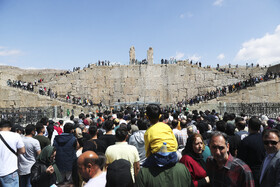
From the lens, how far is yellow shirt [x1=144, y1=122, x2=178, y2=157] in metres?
2.60

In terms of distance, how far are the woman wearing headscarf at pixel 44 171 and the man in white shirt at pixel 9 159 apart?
Answer: 1059 millimetres

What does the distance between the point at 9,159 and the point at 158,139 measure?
11.2 feet

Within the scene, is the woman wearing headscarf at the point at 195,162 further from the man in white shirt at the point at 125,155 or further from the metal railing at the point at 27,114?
the metal railing at the point at 27,114

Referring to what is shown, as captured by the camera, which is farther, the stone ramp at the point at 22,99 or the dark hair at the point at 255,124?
the stone ramp at the point at 22,99

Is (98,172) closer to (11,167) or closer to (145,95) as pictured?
(11,167)

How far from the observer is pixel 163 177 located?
2482mm

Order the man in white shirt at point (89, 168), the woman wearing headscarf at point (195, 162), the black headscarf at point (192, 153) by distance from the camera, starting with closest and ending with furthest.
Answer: the man in white shirt at point (89, 168), the woman wearing headscarf at point (195, 162), the black headscarf at point (192, 153)

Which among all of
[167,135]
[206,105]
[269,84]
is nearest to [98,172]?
[167,135]

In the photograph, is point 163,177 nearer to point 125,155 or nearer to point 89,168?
point 89,168

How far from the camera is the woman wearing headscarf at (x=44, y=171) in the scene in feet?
11.2

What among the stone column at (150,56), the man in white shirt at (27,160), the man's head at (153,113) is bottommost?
the man in white shirt at (27,160)

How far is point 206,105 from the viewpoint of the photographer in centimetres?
2652

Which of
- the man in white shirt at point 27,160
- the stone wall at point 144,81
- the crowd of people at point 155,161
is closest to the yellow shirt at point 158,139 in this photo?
the crowd of people at point 155,161

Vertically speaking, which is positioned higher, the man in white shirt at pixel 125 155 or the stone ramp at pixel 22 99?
the man in white shirt at pixel 125 155
